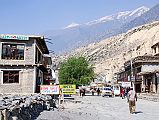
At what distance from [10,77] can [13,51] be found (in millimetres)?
3070

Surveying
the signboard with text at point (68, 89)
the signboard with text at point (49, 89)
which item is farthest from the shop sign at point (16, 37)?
the signboard with text at point (68, 89)

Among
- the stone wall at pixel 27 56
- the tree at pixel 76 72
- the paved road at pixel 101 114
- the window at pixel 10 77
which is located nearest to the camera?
the paved road at pixel 101 114

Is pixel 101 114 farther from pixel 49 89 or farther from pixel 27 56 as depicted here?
pixel 27 56

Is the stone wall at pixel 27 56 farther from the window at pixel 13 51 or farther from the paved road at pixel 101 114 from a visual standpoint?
the paved road at pixel 101 114

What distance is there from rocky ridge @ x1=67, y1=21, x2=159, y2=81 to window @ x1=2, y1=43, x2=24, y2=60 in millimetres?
99620

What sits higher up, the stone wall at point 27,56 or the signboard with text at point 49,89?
the stone wall at point 27,56

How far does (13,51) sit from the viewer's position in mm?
39281

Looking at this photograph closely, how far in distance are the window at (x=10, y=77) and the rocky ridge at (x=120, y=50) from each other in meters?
99.8

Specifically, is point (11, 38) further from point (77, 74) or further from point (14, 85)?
point (77, 74)

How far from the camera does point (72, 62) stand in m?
79.7

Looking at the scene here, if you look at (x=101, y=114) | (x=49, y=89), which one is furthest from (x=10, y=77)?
(x=101, y=114)

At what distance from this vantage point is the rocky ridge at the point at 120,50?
5768 inches

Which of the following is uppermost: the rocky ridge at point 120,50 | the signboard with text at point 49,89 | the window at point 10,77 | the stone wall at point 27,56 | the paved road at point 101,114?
the rocky ridge at point 120,50

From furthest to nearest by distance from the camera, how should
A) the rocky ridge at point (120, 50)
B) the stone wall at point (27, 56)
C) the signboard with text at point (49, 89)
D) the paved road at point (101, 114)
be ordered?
the rocky ridge at point (120, 50)
the stone wall at point (27, 56)
the signboard with text at point (49, 89)
the paved road at point (101, 114)
